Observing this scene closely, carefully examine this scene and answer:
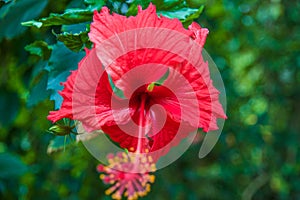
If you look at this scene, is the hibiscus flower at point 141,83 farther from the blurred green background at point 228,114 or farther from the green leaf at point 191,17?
the blurred green background at point 228,114

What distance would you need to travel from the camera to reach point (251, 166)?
2998 mm

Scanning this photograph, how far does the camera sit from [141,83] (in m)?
0.80

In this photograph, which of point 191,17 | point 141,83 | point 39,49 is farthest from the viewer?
point 39,49

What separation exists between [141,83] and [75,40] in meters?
0.17

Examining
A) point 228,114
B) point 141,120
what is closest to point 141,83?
point 141,120

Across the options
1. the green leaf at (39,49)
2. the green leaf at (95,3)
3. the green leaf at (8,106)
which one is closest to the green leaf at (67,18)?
the green leaf at (95,3)

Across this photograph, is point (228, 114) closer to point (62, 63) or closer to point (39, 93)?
point (39, 93)

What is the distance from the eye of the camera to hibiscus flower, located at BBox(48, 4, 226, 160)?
731 mm

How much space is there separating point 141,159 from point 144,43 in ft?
0.71

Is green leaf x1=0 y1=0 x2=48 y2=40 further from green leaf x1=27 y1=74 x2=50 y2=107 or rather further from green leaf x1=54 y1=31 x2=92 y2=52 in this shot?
green leaf x1=54 y1=31 x2=92 y2=52

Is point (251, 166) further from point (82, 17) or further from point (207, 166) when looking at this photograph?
point (82, 17)

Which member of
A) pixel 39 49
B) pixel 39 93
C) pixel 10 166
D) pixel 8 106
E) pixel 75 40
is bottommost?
pixel 10 166

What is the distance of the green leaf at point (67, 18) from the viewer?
92 centimetres

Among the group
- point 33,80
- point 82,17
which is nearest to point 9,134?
point 33,80
